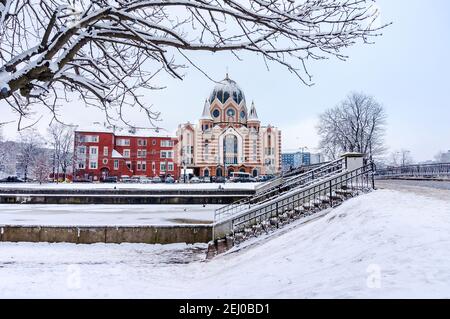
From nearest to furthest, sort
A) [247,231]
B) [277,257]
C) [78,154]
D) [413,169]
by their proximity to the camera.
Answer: [277,257] < [247,231] < [413,169] < [78,154]

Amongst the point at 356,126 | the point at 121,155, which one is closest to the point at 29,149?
the point at 121,155

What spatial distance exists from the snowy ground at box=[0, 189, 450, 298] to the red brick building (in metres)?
65.3

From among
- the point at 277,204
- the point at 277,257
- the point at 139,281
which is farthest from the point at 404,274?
the point at 277,204

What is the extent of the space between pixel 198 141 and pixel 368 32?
2969 inches

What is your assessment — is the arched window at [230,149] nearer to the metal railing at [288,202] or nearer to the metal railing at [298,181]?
the metal railing at [298,181]

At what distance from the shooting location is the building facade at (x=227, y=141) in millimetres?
79688

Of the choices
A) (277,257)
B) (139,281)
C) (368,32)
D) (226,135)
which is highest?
(226,135)

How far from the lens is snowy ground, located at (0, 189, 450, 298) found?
4.77 metres

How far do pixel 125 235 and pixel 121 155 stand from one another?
69922 millimetres

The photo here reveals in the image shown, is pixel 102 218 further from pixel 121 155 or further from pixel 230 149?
pixel 121 155

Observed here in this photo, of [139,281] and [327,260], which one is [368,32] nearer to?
[327,260]

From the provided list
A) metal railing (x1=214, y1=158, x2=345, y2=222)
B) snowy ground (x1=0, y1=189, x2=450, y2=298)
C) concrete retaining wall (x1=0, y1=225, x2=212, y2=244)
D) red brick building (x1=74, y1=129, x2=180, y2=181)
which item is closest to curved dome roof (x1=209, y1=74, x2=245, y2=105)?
red brick building (x1=74, y1=129, x2=180, y2=181)

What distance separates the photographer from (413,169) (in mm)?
33875
